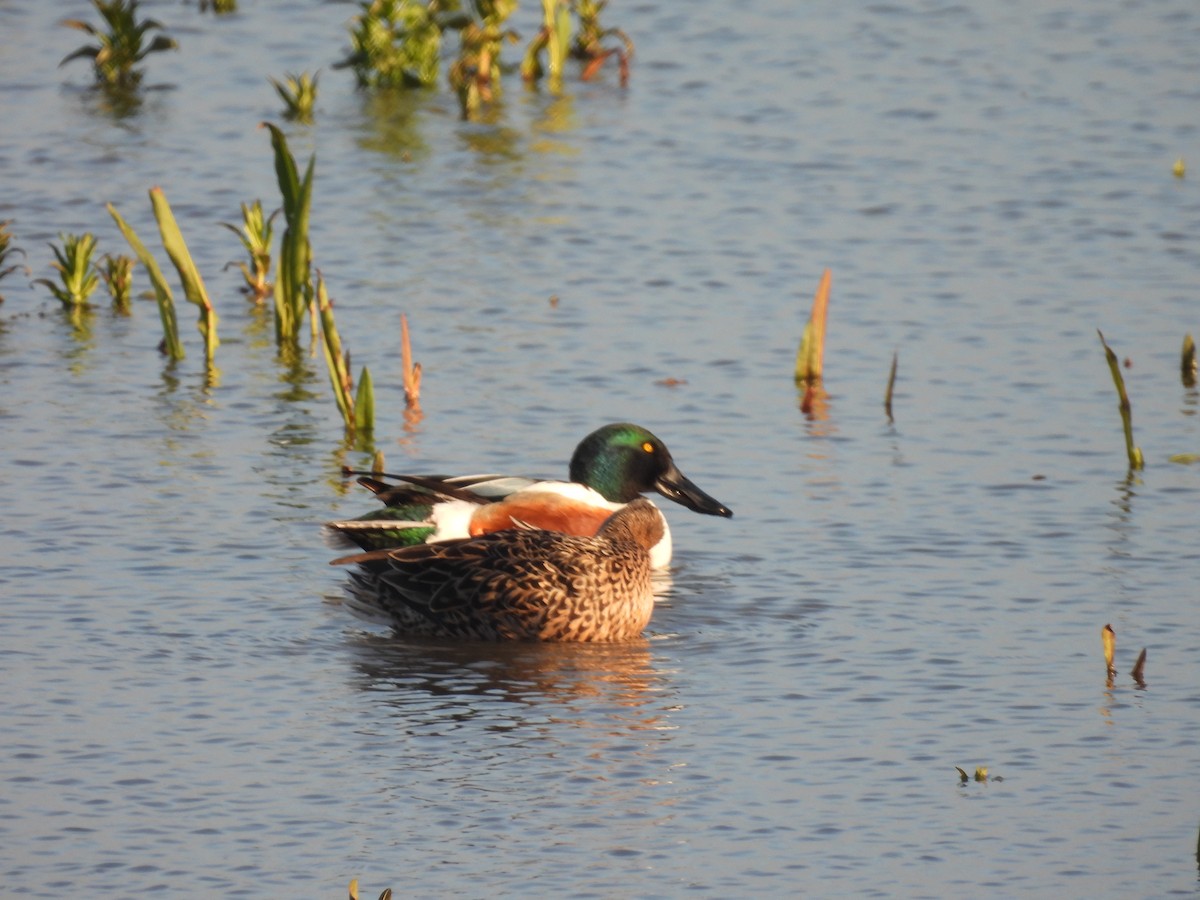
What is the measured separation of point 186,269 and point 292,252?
0.54 meters

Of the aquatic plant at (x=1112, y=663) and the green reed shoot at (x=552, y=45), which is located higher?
the green reed shoot at (x=552, y=45)

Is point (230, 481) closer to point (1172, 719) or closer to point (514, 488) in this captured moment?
point (514, 488)

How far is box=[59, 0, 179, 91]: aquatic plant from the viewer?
17578 mm

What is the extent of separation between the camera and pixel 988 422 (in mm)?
10984

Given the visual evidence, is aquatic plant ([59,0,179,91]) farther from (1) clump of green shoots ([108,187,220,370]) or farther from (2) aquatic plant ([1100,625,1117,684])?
(2) aquatic plant ([1100,625,1117,684])

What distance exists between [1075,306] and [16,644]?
702cm

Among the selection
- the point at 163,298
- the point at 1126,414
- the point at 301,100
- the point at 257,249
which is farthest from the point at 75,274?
the point at 1126,414

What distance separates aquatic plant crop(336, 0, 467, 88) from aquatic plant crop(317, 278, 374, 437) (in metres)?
7.44

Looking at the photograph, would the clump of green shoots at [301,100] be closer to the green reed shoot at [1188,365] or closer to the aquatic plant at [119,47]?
the aquatic plant at [119,47]

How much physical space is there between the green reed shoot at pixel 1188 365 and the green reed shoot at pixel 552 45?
7.85m

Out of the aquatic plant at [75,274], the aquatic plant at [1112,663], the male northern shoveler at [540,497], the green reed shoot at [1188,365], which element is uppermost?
the aquatic plant at [75,274]

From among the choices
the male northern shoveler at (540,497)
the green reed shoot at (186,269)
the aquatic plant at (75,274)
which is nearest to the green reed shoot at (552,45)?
the aquatic plant at (75,274)

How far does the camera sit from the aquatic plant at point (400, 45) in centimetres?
1772

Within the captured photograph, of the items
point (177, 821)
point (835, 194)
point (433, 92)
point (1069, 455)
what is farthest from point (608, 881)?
point (433, 92)
